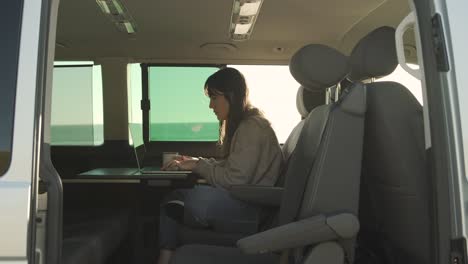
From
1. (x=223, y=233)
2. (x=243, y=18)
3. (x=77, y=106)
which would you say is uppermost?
(x=243, y=18)

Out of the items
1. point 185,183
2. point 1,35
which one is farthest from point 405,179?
point 185,183

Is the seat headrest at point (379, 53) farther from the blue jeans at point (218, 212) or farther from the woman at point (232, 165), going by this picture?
the blue jeans at point (218, 212)

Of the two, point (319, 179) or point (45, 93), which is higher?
point (45, 93)

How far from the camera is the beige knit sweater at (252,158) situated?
2713 mm

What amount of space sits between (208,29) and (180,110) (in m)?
0.98

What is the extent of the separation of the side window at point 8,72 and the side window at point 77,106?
278cm

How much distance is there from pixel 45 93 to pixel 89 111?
2.91m

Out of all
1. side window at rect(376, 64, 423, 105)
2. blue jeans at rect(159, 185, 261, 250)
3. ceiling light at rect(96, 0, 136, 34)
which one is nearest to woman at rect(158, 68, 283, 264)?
blue jeans at rect(159, 185, 261, 250)

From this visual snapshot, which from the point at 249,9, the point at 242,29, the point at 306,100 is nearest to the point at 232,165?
the point at 306,100

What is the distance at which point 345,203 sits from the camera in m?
1.64

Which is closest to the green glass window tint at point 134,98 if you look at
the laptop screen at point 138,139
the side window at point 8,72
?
the laptop screen at point 138,139

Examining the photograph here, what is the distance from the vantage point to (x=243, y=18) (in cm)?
307

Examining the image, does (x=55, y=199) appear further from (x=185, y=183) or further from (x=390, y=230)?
(x=185, y=183)

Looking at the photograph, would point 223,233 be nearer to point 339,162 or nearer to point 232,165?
point 232,165
